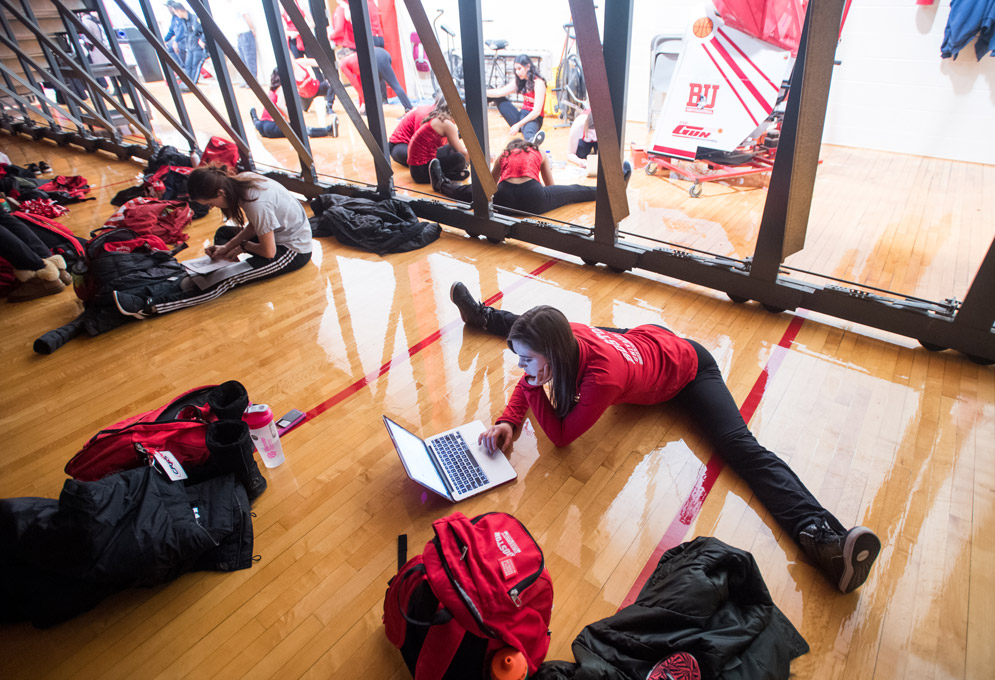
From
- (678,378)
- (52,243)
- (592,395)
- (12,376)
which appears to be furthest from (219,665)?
(52,243)

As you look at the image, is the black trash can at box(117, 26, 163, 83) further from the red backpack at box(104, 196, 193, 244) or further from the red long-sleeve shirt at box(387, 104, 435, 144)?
the red backpack at box(104, 196, 193, 244)

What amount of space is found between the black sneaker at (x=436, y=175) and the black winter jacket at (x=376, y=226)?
2.12ft

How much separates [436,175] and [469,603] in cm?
453

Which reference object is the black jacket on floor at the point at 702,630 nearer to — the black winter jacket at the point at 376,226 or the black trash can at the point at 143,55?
the black winter jacket at the point at 376,226

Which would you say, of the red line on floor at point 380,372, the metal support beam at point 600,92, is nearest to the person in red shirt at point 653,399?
the red line on floor at point 380,372

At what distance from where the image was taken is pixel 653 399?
239 cm

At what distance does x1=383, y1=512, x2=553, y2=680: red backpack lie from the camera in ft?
4.59

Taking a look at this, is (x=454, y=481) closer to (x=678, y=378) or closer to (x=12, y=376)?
(x=678, y=378)

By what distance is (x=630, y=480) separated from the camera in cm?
224

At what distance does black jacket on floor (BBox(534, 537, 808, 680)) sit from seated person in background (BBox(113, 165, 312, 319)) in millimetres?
Answer: 3256

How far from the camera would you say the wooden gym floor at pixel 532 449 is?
173 cm

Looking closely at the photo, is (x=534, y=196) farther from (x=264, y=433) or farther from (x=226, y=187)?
(x=264, y=433)

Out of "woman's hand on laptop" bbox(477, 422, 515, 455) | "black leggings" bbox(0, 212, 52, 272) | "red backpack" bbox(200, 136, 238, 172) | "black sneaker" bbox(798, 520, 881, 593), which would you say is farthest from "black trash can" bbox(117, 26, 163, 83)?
"black sneaker" bbox(798, 520, 881, 593)

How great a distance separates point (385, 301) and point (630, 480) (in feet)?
6.87
